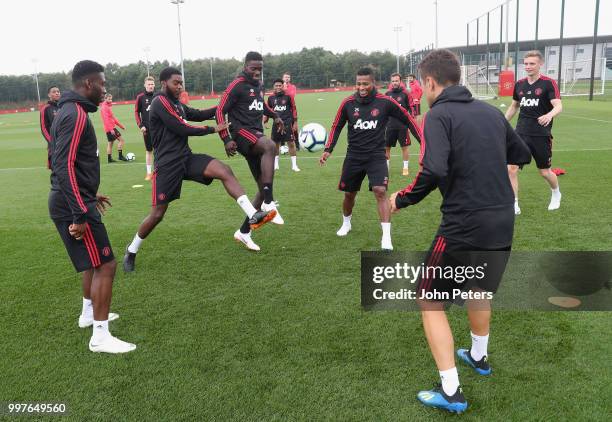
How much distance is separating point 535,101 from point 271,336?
5.75 metres

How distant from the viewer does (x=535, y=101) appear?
7746 mm

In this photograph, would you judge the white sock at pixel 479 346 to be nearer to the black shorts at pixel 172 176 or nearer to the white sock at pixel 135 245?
the black shorts at pixel 172 176

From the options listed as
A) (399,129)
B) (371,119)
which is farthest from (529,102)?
(399,129)

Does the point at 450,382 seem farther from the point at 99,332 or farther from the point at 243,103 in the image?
the point at 243,103

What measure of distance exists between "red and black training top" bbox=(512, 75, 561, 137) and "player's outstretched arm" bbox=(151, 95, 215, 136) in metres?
5.01

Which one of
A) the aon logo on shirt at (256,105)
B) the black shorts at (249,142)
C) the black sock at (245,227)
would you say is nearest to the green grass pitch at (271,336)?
the black sock at (245,227)

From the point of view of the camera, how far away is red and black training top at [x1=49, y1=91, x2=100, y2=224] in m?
3.74

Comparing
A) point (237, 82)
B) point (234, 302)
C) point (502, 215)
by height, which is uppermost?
point (237, 82)

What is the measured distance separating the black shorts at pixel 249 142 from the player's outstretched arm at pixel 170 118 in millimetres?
1282

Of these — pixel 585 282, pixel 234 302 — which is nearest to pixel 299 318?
pixel 234 302

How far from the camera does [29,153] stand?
65.5 feet

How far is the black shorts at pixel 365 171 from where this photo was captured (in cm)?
660

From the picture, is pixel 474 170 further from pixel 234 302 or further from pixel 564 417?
pixel 234 302

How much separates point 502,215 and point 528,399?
1.20 metres
